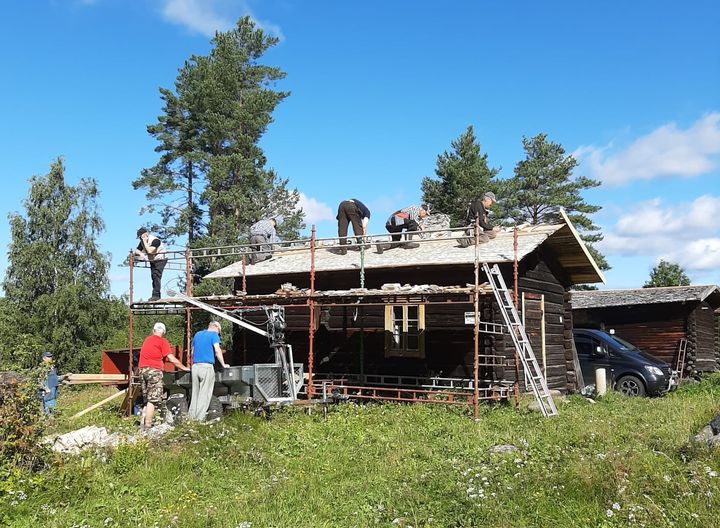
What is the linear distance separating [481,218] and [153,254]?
8.15 meters

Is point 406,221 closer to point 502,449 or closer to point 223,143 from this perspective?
point 502,449

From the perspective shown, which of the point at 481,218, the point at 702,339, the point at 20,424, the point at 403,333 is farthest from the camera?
the point at 702,339

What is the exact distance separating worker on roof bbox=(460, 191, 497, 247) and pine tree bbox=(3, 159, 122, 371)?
2096cm

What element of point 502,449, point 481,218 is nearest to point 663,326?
point 481,218

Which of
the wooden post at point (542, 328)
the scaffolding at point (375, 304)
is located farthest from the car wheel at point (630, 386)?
the scaffolding at point (375, 304)

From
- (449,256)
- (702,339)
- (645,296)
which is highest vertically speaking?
(449,256)

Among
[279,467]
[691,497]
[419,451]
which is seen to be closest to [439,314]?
[419,451]

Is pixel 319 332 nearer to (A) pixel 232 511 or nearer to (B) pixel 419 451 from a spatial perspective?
(B) pixel 419 451

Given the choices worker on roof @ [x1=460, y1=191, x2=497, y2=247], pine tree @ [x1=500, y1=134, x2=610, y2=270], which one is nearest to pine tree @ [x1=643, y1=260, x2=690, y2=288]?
pine tree @ [x1=500, y1=134, x2=610, y2=270]

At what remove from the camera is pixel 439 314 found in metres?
16.8

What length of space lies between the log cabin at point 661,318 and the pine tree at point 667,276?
2281 cm

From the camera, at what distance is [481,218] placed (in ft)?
53.0

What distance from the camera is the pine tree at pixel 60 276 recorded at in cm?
3027

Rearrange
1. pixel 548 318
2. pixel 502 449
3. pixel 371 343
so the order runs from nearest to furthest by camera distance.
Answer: pixel 502 449 → pixel 371 343 → pixel 548 318
